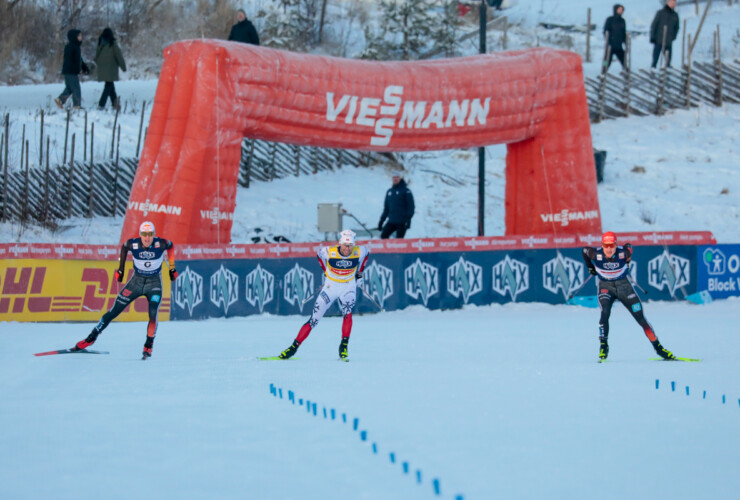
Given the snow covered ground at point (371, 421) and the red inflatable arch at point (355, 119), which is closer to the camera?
the snow covered ground at point (371, 421)

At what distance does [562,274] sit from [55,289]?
9684 mm

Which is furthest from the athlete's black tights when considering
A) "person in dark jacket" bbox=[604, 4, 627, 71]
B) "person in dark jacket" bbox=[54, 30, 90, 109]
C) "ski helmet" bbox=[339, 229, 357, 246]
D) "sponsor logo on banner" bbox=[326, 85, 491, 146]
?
"person in dark jacket" bbox=[604, 4, 627, 71]

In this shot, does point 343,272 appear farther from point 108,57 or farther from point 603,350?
point 108,57

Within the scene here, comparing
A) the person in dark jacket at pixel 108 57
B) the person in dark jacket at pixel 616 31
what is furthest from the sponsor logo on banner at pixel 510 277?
the person in dark jacket at pixel 616 31

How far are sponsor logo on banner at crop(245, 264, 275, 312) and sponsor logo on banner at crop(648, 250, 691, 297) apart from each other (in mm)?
7763

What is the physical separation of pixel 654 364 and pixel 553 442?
5030 millimetres

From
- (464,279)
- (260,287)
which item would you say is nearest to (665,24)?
(464,279)

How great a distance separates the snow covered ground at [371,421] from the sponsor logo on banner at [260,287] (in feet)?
11.5

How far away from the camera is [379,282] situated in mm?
18078

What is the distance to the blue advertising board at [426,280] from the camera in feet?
56.2

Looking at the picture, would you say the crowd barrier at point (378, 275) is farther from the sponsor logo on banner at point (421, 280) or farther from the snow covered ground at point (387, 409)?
the snow covered ground at point (387, 409)

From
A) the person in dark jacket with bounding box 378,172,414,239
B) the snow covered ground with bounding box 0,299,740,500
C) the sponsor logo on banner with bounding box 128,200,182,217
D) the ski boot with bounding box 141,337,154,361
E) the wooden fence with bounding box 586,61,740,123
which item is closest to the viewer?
the snow covered ground with bounding box 0,299,740,500

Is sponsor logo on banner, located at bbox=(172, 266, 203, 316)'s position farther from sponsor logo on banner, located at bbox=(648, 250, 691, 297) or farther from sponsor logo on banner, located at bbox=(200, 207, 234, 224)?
sponsor logo on banner, located at bbox=(648, 250, 691, 297)

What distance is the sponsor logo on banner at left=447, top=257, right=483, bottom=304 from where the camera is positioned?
60.6 ft
